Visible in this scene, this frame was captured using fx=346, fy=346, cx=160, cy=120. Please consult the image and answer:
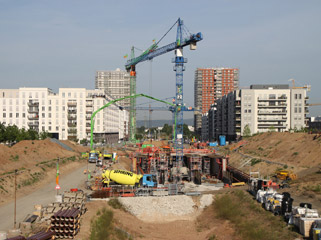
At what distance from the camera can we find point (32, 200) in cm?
3275

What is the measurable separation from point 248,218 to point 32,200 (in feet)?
65.8

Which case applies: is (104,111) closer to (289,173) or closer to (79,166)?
(79,166)

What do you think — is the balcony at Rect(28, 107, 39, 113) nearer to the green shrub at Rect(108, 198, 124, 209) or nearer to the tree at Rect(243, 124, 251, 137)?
the tree at Rect(243, 124, 251, 137)

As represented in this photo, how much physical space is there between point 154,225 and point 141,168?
25650mm

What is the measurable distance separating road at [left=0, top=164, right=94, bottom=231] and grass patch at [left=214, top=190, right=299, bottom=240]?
16653 mm

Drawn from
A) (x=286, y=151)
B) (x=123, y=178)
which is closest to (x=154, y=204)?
(x=123, y=178)

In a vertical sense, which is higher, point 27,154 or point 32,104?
point 32,104

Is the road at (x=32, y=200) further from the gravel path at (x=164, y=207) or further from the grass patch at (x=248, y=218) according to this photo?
the grass patch at (x=248, y=218)

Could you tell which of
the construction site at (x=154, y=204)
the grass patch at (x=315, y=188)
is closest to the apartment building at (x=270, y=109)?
the construction site at (x=154, y=204)

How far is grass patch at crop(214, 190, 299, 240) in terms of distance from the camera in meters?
25.7

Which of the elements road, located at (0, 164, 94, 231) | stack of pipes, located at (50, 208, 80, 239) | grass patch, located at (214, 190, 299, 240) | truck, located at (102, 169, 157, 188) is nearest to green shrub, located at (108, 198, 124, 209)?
road, located at (0, 164, 94, 231)

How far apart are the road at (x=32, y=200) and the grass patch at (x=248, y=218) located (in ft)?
54.6

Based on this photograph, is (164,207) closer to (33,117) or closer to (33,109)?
(33,117)

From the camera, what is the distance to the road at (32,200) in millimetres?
25608
